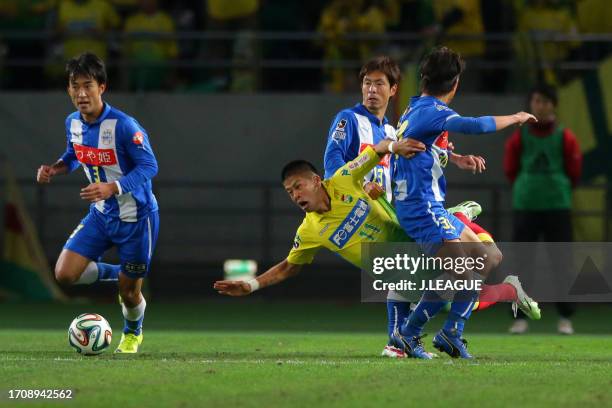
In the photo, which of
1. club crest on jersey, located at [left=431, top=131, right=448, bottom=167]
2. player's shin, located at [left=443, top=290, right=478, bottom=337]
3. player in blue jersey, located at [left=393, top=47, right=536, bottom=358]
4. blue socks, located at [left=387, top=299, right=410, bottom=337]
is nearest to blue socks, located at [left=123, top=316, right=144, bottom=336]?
blue socks, located at [left=387, top=299, right=410, bottom=337]

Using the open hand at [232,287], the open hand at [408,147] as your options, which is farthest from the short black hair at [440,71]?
the open hand at [232,287]

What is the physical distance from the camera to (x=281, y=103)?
1670cm

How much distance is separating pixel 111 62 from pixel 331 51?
9.22 feet

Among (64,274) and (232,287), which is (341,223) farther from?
(64,274)

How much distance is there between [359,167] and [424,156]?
0.45 metres

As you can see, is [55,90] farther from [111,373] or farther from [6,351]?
[111,373]

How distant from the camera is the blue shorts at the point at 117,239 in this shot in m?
9.70

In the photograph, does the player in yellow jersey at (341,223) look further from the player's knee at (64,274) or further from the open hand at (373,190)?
the player's knee at (64,274)

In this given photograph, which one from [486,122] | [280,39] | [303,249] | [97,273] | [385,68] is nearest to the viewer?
[486,122]

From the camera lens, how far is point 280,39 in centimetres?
1688

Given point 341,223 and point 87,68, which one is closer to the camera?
point 341,223

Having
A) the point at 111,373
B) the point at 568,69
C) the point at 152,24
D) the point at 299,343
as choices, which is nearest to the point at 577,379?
the point at 111,373

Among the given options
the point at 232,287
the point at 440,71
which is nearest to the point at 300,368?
the point at 232,287

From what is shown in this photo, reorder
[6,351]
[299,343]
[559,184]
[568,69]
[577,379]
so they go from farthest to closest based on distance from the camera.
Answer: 1. [568,69]
2. [559,184]
3. [299,343]
4. [6,351]
5. [577,379]
